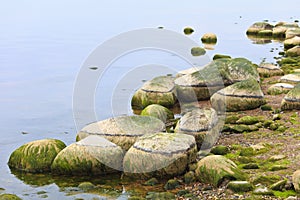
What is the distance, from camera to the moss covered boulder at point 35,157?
11.3 m

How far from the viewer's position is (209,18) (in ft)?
160

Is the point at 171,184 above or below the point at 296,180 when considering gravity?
below

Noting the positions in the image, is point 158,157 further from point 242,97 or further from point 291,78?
point 291,78

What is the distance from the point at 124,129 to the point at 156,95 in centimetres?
463

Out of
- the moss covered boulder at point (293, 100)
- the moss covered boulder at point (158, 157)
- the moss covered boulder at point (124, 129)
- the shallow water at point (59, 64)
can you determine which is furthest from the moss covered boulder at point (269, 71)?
the moss covered boulder at point (158, 157)

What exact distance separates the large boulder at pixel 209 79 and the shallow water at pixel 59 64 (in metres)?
1.98

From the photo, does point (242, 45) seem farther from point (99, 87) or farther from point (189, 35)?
point (99, 87)

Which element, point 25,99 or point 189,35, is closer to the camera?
point 25,99

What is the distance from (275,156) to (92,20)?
125ft

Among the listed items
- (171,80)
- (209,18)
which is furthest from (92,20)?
(171,80)

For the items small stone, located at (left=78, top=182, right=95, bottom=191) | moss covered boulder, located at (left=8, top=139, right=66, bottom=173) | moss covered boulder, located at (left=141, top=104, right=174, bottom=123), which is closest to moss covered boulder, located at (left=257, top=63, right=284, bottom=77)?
moss covered boulder, located at (left=141, top=104, right=174, bottom=123)

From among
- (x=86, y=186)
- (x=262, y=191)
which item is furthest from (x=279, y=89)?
(x=86, y=186)

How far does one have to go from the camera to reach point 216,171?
10.0 metres

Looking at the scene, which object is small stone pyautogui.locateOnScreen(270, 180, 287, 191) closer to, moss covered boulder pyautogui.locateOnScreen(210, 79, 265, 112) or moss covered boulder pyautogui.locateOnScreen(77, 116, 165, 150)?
moss covered boulder pyautogui.locateOnScreen(77, 116, 165, 150)
